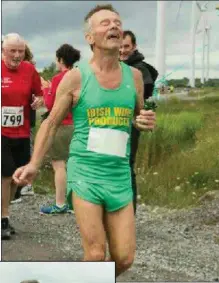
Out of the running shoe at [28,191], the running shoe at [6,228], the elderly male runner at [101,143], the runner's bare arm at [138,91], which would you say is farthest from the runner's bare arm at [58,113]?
the running shoe at [28,191]

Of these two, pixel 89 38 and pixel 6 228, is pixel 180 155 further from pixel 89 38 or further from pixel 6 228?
pixel 89 38

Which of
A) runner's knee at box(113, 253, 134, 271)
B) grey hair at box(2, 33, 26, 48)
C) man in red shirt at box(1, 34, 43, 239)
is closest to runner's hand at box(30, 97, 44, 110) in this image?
man in red shirt at box(1, 34, 43, 239)

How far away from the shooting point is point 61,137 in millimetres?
6820

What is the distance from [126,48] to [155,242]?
134 centimetres

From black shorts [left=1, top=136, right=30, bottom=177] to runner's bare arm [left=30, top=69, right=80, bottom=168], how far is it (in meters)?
1.91

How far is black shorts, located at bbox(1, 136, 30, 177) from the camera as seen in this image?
263 inches

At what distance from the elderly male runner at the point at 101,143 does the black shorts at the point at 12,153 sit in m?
1.95

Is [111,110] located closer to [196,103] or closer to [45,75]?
[196,103]

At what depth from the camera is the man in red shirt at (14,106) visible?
648cm

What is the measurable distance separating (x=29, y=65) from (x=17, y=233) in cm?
108

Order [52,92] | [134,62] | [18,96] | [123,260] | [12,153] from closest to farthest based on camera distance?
[123,260], [134,62], [52,92], [18,96], [12,153]

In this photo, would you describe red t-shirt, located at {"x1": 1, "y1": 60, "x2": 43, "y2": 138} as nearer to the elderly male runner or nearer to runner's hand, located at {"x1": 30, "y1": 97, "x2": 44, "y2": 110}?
runner's hand, located at {"x1": 30, "y1": 97, "x2": 44, "y2": 110}

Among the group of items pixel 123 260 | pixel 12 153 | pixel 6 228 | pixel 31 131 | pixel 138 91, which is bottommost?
pixel 6 228

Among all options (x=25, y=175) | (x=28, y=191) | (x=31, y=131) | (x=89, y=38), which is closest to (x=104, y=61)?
(x=89, y=38)
